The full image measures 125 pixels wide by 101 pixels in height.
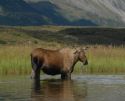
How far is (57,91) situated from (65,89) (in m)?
0.82

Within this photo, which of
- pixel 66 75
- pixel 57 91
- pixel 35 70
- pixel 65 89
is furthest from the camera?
pixel 66 75

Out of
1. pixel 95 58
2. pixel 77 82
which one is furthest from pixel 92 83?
pixel 95 58

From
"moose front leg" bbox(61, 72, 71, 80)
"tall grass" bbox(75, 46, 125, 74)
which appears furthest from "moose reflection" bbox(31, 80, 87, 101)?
"tall grass" bbox(75, 46, 125, 74)

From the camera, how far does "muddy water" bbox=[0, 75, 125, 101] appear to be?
20.3 meters

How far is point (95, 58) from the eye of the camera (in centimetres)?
3434

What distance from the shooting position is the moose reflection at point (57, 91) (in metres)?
→ 20.2

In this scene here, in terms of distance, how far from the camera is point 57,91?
2273 cm

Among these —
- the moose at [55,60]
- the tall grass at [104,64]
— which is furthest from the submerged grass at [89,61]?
the moose at [55,60]

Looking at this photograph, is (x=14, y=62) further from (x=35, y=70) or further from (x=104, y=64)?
(x=104, y=64)

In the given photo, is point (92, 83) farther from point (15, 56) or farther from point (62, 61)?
point (15, 56)

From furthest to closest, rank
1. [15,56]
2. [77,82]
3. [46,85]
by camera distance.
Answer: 1. [15,56]
2. [77,82]
3. [46,85]

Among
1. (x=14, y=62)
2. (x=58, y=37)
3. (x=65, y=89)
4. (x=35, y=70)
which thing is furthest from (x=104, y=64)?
(x=58, y=37)

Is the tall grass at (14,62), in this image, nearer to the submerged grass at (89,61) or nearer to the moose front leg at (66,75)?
the submerged grass at (89,61)

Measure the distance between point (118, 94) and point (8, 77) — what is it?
8.75 m
